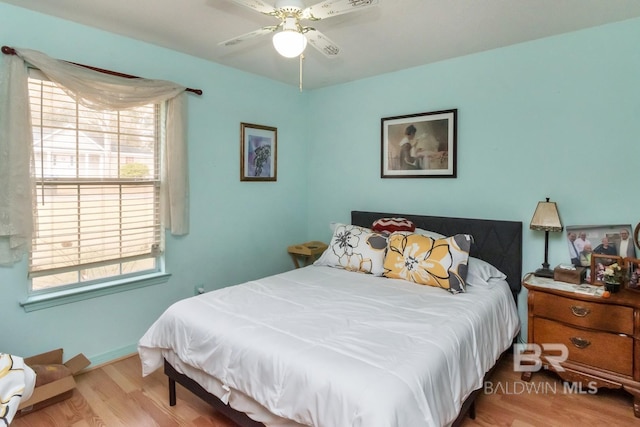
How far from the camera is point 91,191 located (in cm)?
262

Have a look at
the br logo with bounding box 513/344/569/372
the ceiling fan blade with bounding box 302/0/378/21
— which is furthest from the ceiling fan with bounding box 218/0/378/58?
the br logo with bounding box 513/344/569/372

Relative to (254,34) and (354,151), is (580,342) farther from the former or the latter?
(254,34)

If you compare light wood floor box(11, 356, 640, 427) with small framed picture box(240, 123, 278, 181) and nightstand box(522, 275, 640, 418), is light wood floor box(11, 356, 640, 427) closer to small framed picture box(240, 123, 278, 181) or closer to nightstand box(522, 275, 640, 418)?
nightstand box(522, 275, 640, 418)

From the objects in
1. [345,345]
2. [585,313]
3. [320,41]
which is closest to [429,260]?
[585,313]

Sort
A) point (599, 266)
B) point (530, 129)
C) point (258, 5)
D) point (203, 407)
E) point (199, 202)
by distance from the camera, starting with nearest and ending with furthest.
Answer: point (258, 5) < point (203, 407) < point (599, 266) < point (530, 129) < point (199, 202)

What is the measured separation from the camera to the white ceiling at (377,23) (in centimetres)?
218

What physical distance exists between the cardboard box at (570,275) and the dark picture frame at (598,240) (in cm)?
14

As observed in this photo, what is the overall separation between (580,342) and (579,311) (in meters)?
Answer: 0.20

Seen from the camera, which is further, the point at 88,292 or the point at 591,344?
the point at 88,292

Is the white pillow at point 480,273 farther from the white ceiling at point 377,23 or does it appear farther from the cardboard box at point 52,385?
the cardboard box at point 52,385

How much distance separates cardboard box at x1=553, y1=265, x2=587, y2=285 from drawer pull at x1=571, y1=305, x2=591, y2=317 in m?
0.20

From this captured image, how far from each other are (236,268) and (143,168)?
127 cm

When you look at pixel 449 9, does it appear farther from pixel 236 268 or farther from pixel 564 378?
pixel 236 268

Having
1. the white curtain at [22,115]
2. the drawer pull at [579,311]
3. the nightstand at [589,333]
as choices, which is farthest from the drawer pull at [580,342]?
the white curtain at [22,115]
